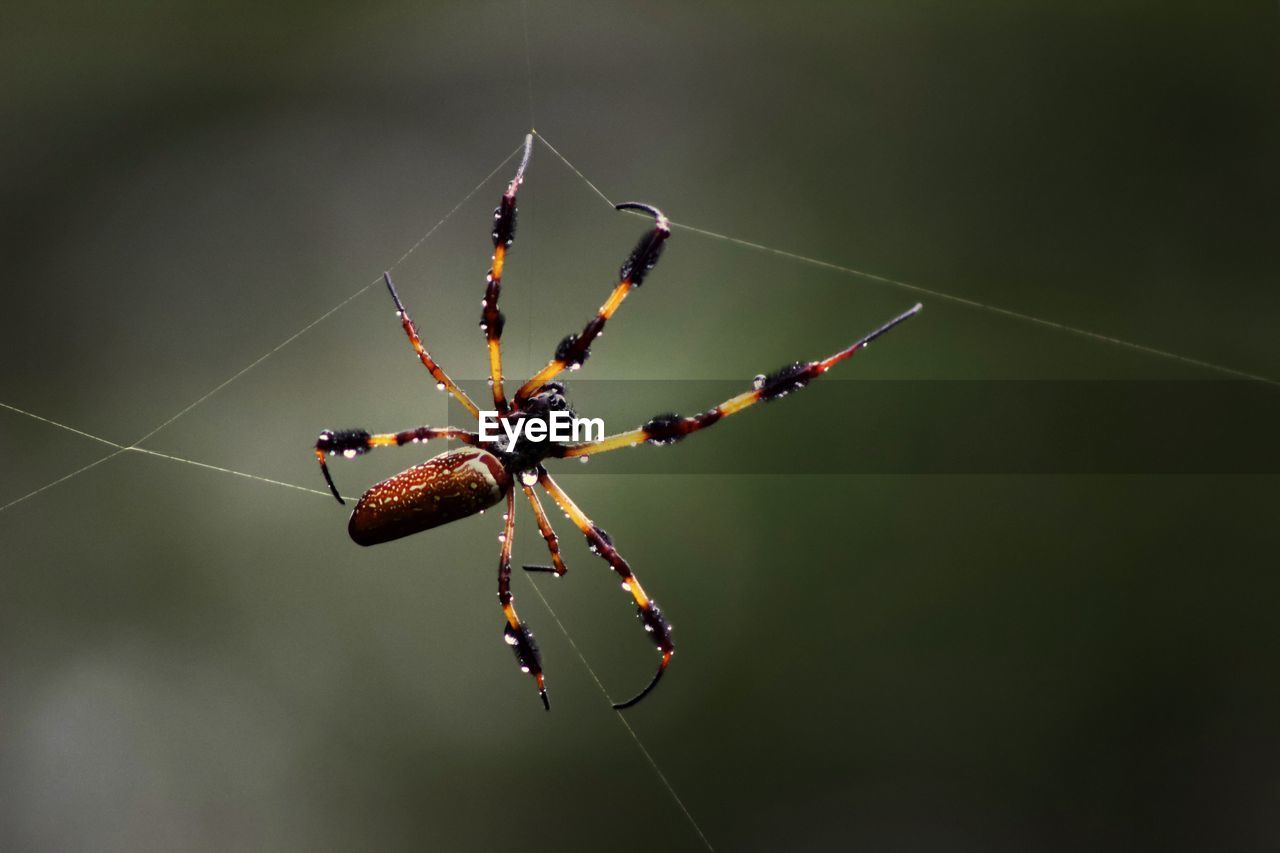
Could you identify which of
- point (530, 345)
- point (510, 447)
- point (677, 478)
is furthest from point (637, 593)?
point (677, 478)

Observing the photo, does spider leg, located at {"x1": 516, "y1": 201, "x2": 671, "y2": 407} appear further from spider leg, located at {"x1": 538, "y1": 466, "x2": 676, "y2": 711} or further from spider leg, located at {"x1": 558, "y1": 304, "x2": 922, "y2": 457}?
spider leg, located at {"x1": 538, "y1": 466, "x2": 676, "y2": 711}

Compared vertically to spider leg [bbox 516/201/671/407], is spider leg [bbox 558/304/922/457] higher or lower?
lower

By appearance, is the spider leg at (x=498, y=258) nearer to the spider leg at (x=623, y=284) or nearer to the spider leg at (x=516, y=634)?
the spider leg at (x=623, y=284)

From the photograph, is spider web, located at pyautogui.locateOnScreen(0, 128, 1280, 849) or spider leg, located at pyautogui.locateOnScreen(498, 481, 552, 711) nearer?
spider leg, located at pyautogui.locateOnScreen(498, 481, 552, 711)

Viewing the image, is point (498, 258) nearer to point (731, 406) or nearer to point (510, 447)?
point (510, 447)

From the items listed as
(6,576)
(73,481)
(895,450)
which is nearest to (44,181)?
(73,481)

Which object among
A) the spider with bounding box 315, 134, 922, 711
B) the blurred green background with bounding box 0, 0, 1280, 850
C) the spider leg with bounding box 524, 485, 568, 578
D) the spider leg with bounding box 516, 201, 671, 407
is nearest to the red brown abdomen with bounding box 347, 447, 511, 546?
the spider with bounding box 315, 134, 922, 711
